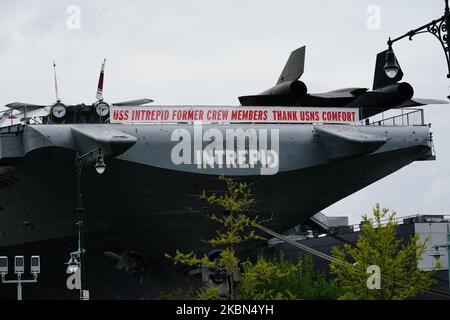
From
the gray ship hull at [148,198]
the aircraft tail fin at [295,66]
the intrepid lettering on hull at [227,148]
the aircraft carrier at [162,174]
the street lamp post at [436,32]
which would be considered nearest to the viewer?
the street lamp post at [436,32]

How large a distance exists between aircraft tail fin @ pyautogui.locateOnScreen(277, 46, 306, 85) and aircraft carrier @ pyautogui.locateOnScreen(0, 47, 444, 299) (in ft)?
0.19

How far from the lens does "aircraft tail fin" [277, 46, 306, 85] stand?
40469 mm

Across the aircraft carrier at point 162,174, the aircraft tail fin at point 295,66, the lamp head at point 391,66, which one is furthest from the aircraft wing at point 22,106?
the lamp head at point 391,66

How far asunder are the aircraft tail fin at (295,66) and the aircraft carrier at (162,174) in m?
0.06

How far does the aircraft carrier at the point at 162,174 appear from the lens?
36844 mm

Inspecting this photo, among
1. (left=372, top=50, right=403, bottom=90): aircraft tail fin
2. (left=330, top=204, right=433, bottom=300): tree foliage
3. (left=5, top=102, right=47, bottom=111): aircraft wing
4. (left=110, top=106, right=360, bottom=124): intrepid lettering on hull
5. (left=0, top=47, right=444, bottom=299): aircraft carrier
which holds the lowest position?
(left=330, top=204, right=433, bottom=300): tree foliage

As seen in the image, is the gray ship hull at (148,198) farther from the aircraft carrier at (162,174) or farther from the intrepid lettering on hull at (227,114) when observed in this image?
the intrepid lettering on hull at (227,114)

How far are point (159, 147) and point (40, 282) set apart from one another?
1493cm

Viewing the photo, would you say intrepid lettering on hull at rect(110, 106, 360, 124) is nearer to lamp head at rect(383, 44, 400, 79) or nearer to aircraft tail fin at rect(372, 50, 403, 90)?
aircraft tail fin at rect(372, 50, 403, 90)

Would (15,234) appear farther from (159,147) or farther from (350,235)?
(350,235)

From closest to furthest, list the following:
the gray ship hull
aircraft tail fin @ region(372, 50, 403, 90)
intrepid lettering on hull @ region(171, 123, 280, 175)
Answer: intrepid lettering on hull @ region(171, 123, 280, 175), the gray ship hull, aircraft tail fin @ region(372, 50, 403, 90)

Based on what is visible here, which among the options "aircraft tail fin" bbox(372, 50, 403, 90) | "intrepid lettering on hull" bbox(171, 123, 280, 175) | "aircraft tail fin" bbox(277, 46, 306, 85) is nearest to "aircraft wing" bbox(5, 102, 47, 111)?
"intrepid lettering on hull" bbox(171, 123, 280, 175)
